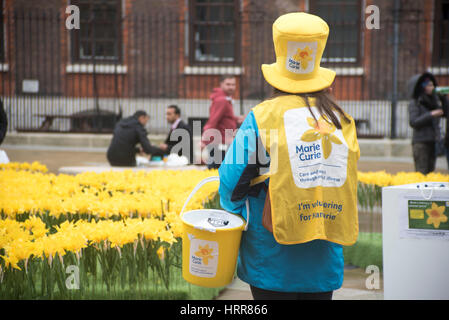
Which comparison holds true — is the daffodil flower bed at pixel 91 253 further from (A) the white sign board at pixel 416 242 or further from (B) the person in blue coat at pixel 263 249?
(A) the white sign board at pixel 416 242

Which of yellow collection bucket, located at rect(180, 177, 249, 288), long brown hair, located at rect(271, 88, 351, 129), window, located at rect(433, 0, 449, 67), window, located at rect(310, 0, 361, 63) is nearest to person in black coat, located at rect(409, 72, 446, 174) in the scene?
long brown hair, located at rect(271, 88, 351, 129)

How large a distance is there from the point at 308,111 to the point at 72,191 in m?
3.23

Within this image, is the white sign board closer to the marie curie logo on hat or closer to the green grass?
the marie curie logo on hat

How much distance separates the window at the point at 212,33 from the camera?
16375 millimetres

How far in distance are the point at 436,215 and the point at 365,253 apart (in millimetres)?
1979

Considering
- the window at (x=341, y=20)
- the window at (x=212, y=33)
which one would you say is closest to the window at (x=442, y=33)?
the window at (x=341, y=20)

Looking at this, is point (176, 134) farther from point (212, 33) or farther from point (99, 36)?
point (99, 36)

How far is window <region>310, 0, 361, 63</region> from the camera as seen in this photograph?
15992 mm

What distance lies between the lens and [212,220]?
8.55 feet

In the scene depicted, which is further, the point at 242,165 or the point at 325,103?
the point at 325,103

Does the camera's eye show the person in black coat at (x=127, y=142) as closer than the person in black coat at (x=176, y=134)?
Yes

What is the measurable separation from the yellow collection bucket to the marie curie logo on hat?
2.13 ft

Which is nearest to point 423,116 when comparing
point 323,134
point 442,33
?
point 323,134

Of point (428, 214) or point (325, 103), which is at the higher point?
point (325, 103)
